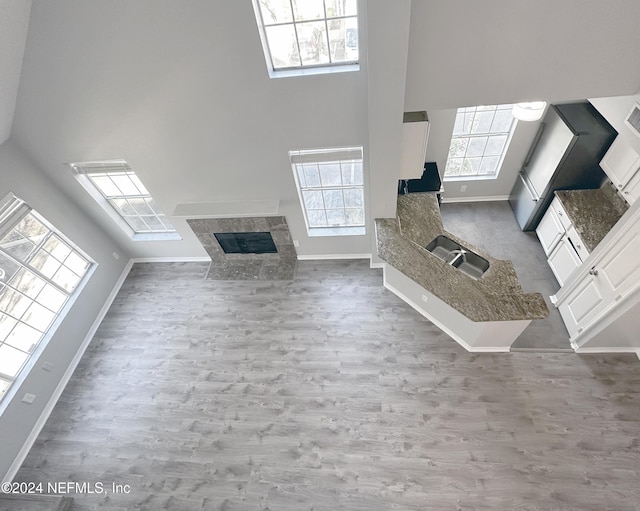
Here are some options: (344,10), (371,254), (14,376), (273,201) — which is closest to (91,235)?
(14,376)

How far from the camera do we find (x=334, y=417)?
3977 millimetres

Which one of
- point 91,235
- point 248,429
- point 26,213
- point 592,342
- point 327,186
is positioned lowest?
point 248,429

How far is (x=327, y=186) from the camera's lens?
4.62 m

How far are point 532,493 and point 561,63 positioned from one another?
4022mm

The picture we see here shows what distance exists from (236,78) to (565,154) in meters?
4.00

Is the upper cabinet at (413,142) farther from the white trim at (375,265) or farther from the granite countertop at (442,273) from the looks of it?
the white trim at (375,265)

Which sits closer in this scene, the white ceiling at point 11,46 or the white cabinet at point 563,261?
the white ceiling at point 11,46

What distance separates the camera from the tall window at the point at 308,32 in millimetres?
3008

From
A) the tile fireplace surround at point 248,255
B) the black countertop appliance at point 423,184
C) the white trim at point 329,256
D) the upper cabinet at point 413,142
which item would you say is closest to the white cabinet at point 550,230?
the black countertop appliance at point 423,184

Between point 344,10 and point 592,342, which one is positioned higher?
point 344,10

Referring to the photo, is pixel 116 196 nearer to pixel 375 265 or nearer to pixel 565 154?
pixel 375 265

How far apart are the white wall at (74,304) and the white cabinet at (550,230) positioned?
6.90 meters

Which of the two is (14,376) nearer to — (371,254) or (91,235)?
(91,235)

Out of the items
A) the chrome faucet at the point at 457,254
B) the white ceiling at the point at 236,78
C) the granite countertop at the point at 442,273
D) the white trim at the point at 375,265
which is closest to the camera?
the white ceiling at the point at 236,78
